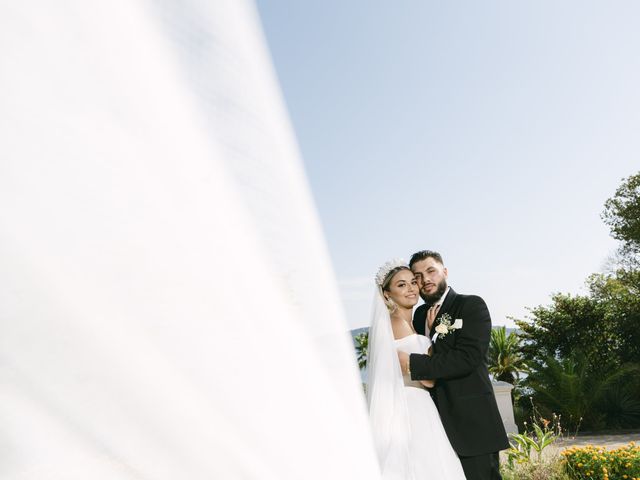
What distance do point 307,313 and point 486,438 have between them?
13.0 ft

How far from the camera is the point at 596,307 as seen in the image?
24.2 meters

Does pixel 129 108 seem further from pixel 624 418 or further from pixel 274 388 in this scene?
pixel 624 418

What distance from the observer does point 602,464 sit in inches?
307

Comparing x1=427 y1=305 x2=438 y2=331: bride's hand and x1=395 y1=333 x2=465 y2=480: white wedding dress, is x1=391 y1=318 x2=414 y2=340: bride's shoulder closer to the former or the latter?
x1=427 y1=305 x2=438 y2=331: bride's hand

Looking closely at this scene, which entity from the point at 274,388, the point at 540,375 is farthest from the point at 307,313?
the point at 540,375

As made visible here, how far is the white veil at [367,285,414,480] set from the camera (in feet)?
11.9

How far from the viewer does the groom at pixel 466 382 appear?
408 centimetres

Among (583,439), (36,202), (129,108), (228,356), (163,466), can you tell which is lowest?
(163,466)

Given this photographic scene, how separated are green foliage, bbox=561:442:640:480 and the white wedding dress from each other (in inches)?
190

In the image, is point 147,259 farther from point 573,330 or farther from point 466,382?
point 573,330

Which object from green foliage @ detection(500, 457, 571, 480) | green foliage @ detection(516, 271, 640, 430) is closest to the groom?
green foliage @ detection(500, 457, 571, 480)

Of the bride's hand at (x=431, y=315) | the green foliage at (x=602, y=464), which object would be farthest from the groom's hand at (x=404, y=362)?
the green foliage at (x=602, y=464)

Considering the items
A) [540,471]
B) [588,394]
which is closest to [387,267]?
[540,471]

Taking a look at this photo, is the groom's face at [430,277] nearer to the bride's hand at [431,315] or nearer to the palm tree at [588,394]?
the bride's hand at [431,315]
